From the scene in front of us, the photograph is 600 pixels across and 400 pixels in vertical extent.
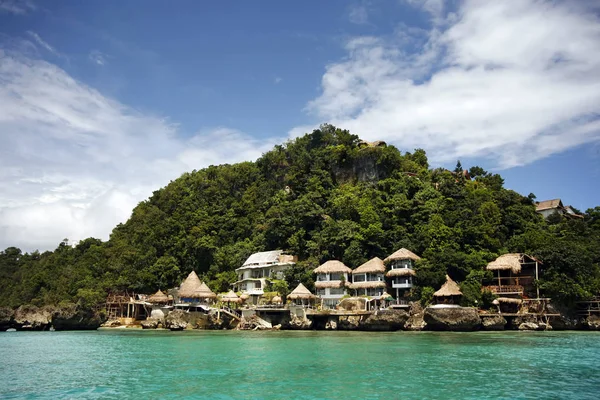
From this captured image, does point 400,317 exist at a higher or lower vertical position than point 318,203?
lower

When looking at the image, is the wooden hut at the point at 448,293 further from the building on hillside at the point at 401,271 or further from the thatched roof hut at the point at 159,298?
the thatched roof hut at the point at 159,298

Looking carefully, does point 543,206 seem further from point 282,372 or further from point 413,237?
point 282,372

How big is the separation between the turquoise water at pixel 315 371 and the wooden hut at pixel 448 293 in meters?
9.43

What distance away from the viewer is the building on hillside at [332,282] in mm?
42719

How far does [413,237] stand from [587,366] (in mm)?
25199

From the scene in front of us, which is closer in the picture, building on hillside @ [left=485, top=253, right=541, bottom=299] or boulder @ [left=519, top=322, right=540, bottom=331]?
boulder @ [left=519, top=322, right=540, bottom=331]

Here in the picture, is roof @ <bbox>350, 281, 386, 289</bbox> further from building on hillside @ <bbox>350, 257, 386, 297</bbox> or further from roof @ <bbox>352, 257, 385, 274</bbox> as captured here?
roof @ <bbox>352, 257, 385, 274</bbox>

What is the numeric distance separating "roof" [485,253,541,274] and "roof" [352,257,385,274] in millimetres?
8993

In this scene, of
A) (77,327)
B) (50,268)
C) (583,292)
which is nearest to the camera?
(583,292)

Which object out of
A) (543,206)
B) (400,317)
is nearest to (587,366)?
(400,317)

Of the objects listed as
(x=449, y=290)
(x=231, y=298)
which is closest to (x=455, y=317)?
(x=449, y=290)

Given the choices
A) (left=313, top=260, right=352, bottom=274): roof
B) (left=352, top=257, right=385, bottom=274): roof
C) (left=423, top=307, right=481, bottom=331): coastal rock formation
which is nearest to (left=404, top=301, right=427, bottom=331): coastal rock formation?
(left=423, top=307, right=481, bottom=331): coastal rock formation

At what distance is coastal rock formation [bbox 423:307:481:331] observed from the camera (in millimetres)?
34375

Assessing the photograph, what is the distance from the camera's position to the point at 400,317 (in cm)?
3662
